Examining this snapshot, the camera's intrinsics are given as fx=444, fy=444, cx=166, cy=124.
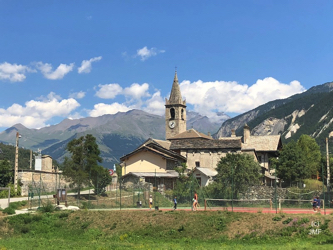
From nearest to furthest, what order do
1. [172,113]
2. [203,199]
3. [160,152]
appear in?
1. [203,199]
2. [160,152]
3. [172,113]

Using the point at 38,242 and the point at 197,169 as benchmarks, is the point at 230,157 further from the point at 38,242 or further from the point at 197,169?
the point at 38,242

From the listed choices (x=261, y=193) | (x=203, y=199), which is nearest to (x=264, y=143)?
(x=261, y=193)

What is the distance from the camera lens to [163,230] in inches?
1219

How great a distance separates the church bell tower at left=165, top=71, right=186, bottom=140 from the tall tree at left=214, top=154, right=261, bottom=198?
40.4m

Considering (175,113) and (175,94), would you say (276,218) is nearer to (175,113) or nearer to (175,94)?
(175,113)

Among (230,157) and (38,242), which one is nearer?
(38,242)

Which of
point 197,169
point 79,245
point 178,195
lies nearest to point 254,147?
point 197,169

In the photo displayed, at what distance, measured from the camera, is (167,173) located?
61.1 meters

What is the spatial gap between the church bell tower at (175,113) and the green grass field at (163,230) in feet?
201

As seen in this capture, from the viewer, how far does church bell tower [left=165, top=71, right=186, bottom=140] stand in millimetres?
96250

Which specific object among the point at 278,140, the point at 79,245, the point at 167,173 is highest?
the point at 278,140

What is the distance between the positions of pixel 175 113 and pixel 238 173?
4756 centimetres

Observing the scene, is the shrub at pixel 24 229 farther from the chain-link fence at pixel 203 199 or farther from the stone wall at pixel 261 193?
the stone wall at pixel 261 193

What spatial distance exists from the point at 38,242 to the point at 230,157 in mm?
30567
